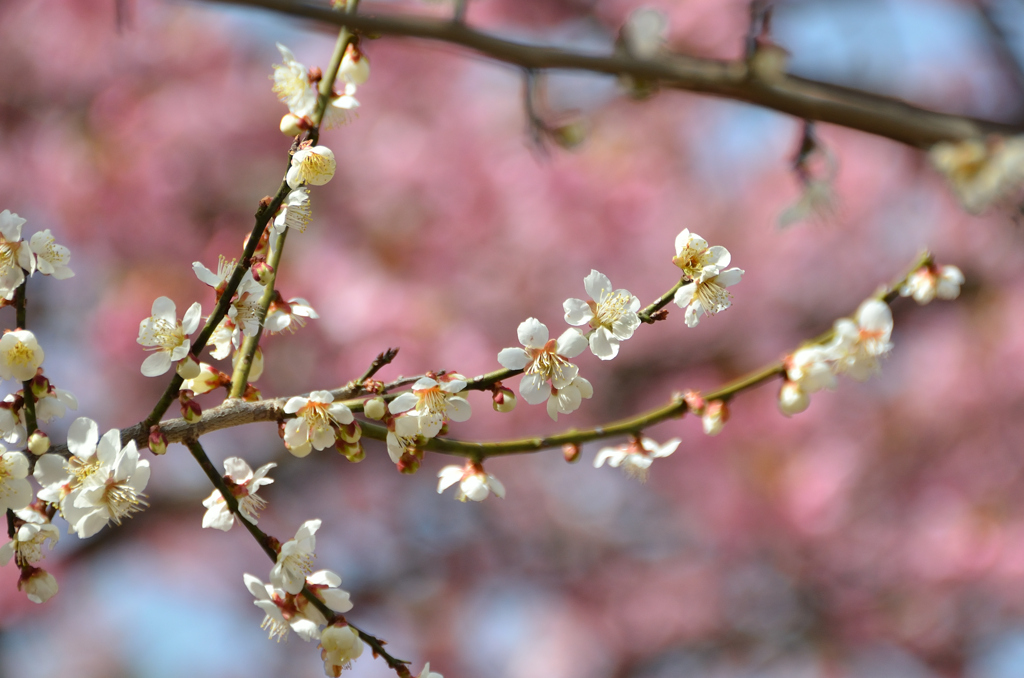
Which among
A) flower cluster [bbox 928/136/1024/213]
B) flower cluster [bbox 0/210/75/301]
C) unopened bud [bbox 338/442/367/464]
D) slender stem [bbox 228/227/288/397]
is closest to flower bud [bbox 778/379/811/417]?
flower cluster [bbox 928/136/1024/213]

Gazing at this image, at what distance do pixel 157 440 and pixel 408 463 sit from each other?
0.23 metres

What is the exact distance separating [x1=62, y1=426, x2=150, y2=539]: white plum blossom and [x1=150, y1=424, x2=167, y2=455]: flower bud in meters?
0.02

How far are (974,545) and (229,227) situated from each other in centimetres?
451

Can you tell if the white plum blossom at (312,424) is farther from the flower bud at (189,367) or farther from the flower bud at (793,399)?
the flower bud at (793,399)

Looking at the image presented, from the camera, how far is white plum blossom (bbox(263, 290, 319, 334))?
0.77 m

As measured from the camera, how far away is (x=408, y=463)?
73cm

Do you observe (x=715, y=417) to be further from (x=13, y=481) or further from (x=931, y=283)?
(x=13, y=481)

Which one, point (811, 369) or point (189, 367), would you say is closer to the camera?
point (189, 367)

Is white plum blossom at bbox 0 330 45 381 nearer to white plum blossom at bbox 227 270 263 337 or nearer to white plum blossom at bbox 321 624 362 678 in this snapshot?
white plum blossom at bbox 227 270 263 337

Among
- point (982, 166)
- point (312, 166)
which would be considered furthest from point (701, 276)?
point (982, 166)

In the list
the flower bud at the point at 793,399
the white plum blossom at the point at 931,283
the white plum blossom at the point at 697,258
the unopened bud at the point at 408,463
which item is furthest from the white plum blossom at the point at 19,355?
the white plum blossom at the point at 931,283

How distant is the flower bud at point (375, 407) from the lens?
0.69m

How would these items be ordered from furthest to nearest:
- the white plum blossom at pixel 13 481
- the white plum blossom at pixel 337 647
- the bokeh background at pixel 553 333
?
the bokeh background at pixel 553 333 → the white plum blossom at pixel 337 647 → the white plum blossom at pixel 13 481

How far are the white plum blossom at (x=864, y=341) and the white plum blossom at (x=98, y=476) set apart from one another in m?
0.75
